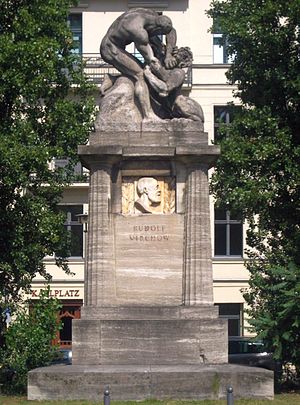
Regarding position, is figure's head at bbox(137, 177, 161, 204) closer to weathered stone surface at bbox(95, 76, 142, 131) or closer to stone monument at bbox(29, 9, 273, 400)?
stone monument at bbox(29, 9, 273, 400)

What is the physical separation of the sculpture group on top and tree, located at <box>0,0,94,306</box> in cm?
626

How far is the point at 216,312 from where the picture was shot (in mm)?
20234

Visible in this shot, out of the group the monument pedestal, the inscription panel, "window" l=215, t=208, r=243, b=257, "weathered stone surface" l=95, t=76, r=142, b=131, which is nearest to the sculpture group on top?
"weathered stone surface" l=95, t=76, r=142, b=131

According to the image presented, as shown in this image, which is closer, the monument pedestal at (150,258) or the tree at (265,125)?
the monument pedestal at (150,258)

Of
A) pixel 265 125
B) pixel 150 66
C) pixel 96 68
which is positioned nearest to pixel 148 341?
pixel 150 66

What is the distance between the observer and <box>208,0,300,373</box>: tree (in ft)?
93.6

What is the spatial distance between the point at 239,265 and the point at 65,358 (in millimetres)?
16960

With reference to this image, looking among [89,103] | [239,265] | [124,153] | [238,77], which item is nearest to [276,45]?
[238,77]

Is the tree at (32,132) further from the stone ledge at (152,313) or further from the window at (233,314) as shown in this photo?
the window at (233,314)

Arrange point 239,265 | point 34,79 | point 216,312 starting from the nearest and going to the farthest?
point 216,312 → point 34,79 → point 239,265

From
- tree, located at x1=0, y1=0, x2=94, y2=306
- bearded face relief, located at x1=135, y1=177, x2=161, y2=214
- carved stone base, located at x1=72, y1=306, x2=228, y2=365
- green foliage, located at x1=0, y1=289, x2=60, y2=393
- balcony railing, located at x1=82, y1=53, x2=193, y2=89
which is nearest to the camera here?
carved stone base, located at x1=72, y1=306, x2=228, y2=365

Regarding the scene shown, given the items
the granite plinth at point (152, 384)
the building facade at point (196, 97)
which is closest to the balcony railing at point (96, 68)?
the building facade at point (196, 97)

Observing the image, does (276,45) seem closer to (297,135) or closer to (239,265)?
(297,135)

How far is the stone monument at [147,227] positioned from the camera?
19.9 meters
